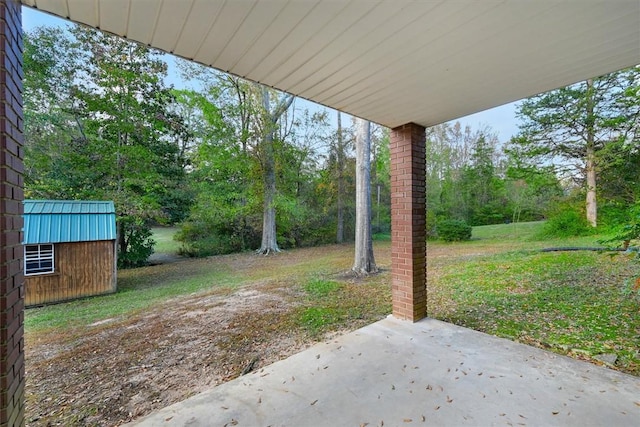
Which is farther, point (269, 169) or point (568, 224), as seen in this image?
point (269, 169)

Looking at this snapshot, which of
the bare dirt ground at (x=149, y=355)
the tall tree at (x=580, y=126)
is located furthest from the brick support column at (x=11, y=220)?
the tall tree at (x=580, y=126)

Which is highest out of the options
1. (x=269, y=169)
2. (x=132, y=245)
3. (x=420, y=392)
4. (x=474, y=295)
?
(x=269, y=169)

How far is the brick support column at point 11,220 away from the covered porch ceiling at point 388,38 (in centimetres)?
32

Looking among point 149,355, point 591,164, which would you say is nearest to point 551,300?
point 149,355

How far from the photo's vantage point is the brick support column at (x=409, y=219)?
119 inches

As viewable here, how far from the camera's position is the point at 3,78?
1050 mm

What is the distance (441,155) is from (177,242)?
13423 mm

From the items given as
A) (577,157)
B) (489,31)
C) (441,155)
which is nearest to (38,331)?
(489,31)

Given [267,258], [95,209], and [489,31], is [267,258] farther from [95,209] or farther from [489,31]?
[489,31]

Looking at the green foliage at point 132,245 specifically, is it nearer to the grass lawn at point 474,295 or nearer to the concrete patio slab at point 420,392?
the grass lawn at point 474,295

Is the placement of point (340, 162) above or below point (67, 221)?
above

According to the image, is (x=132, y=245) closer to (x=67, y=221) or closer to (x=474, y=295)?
(x=67, y=221)

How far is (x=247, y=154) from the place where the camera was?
1032 centimetres

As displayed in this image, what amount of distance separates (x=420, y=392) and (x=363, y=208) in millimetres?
5147
